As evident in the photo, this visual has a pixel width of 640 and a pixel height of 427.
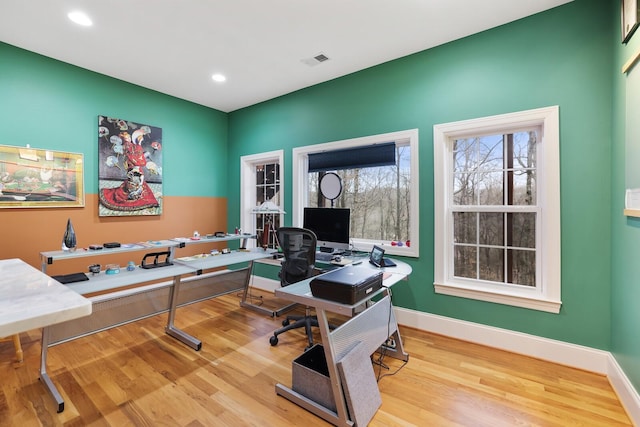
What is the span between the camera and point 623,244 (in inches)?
→ 75.9

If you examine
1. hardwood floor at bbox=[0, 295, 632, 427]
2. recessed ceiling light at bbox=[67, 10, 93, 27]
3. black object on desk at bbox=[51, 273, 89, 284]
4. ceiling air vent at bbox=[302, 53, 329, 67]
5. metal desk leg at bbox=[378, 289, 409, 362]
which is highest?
ceiling air vent at bbox=[302, 53, 329, 67]

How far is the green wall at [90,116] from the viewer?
2873 millimetres

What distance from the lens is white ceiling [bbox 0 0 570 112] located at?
2.31 m

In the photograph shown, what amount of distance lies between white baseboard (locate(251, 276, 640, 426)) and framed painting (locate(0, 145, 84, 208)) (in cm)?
390

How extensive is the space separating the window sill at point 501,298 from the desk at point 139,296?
80.8 inches

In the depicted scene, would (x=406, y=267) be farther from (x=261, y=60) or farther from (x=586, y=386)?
(x=261, y=60)

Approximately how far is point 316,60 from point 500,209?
2.46m

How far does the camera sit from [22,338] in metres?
2.79

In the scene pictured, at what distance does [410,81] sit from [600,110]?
1589 millimetres

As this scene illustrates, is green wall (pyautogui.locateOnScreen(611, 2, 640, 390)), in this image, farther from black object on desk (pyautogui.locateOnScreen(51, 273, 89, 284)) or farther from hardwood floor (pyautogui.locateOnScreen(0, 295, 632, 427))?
black object on desk (pyautogui.locateOnScreen(51, 273, 89, 284))

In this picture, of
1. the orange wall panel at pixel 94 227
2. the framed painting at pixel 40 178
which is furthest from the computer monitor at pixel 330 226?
the framed painting at pixel 40 178

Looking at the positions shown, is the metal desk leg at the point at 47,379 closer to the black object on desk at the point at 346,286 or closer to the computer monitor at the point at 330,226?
the black object on desk at the point at 346,286

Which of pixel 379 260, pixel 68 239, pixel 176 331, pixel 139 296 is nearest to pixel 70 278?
pixel 68 239

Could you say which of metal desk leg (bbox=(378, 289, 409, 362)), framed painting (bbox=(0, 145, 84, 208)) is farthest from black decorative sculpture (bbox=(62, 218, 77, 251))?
metal desk leg (bbox=(378, 289, 409, 362))
